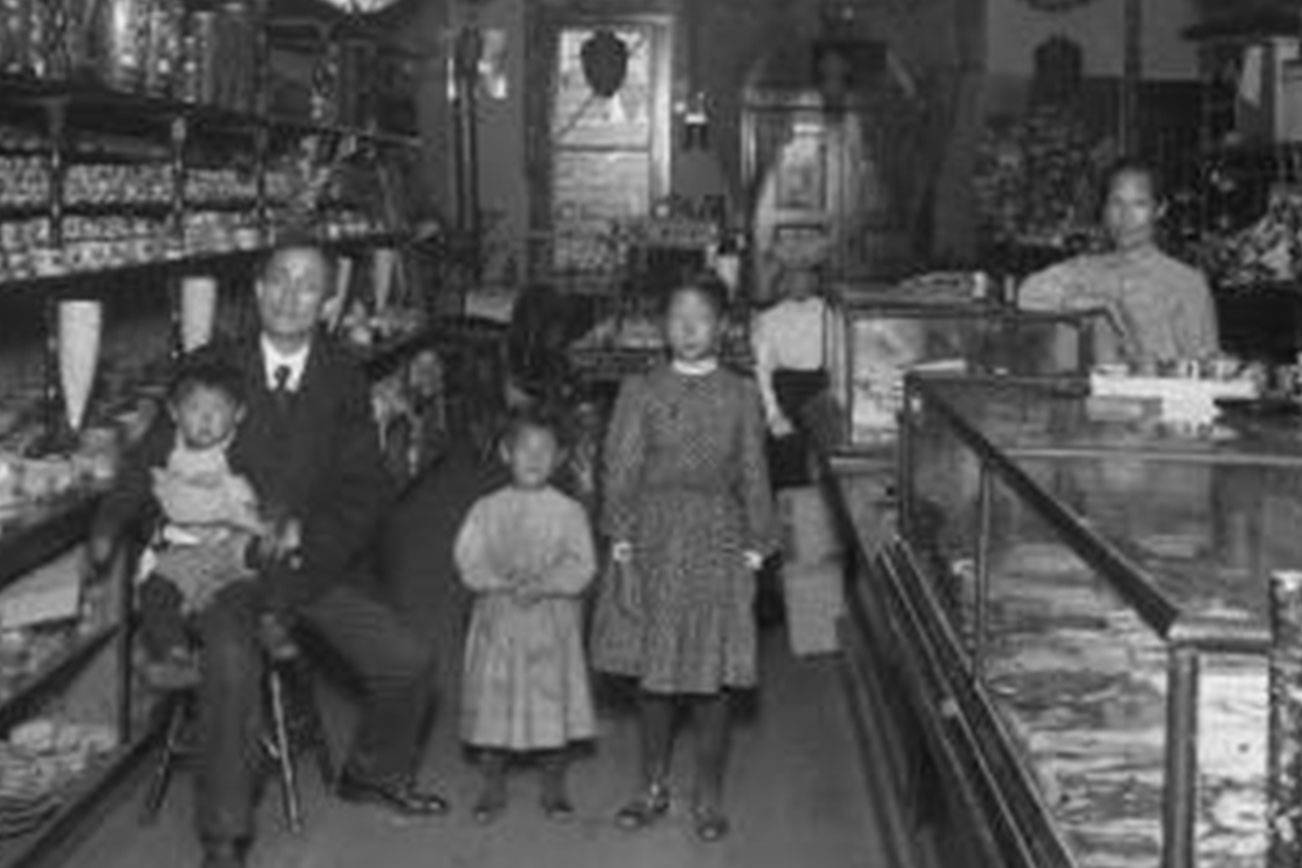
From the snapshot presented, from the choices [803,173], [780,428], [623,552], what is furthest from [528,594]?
[803,173]

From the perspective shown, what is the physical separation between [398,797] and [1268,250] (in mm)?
5401

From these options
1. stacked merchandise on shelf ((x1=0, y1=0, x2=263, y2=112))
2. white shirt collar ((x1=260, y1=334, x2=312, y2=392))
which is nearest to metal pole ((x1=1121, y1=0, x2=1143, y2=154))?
stacked merchandise on shelf ((x1=0, y1=0, x2=263, y2=112))

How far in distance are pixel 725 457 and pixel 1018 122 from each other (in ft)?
36.2

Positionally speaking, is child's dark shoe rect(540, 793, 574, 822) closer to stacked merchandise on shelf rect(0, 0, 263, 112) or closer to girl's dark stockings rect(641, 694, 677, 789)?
girl's dark stockings rect(641, 694, 677, 789)

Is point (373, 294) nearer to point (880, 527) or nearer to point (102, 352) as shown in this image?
point (102, 352)

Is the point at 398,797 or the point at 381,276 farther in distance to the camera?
the point at 381,276

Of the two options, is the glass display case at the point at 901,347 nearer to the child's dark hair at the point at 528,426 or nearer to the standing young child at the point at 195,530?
the child's dark hair at the point at 528,426

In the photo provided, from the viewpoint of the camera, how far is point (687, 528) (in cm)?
596

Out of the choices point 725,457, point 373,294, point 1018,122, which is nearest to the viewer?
point 725,457

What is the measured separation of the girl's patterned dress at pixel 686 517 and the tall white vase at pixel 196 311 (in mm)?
2385

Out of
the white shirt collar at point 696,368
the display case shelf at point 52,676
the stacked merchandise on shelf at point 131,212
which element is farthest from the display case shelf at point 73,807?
the white shirt collar at point 696,368

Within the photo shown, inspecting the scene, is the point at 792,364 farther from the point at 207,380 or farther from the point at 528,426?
the point at 207,380

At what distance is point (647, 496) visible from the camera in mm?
6020

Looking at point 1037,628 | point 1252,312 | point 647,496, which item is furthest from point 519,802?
point 1252,312
